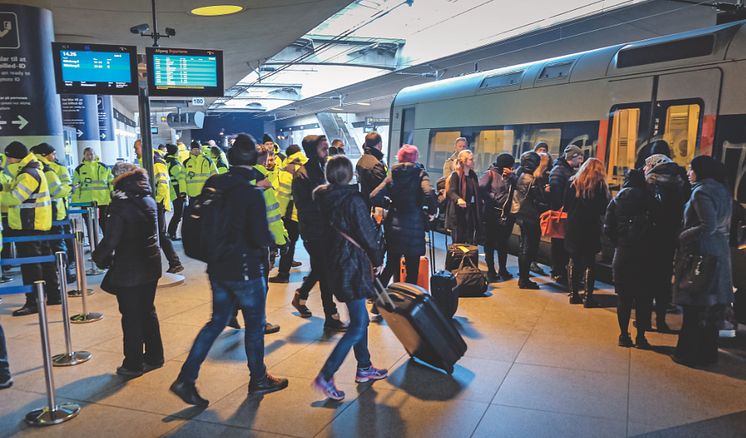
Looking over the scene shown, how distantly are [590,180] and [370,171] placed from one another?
2336mm

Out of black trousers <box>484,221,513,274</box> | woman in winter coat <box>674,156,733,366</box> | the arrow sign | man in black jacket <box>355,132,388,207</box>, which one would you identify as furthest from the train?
the arrow sign

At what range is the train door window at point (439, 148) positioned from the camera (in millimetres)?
10844

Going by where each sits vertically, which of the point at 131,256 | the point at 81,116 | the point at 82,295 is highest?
the point at 81,116

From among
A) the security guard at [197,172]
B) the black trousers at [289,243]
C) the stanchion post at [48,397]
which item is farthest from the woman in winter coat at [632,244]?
the security guard at [197,172]

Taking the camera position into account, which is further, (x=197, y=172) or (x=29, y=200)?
(x=197, y=172)

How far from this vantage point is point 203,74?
7395 mm

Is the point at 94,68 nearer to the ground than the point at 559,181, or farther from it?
farther from it

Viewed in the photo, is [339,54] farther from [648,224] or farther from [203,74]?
[648,224]

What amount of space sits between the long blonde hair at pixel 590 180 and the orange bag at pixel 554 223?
821 millimetres

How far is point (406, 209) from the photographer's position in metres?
5.23

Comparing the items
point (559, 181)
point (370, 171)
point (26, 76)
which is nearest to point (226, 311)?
point (370, 171)

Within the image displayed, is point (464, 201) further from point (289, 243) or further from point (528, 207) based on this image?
point (289, 243)

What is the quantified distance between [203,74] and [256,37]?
5086 millimetres

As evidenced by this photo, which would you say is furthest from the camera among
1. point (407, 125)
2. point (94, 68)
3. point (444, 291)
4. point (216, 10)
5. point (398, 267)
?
point (407, 125)
